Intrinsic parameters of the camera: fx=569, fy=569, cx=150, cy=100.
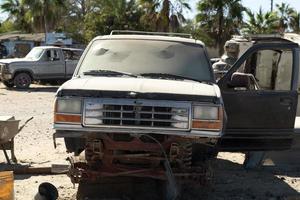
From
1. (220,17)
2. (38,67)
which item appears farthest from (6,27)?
(38,67)

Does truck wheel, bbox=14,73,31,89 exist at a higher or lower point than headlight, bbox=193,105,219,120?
lower

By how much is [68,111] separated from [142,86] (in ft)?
2.70

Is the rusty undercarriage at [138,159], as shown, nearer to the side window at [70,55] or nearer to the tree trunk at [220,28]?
the side window at [70,55]

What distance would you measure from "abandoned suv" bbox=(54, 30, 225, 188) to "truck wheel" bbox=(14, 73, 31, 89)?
17320 millimetres

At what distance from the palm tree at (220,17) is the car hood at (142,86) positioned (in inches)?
1242

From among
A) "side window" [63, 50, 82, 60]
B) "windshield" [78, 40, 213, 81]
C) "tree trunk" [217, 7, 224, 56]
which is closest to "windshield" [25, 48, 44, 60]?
"side window" [63, 50, 82, 60]

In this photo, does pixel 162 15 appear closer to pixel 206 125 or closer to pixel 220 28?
pixel 220 28

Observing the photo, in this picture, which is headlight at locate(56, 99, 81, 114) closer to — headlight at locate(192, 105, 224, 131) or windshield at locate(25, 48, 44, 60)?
headlight at locate(192, 105, 224, 131)

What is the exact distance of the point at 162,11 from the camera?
3431 cm

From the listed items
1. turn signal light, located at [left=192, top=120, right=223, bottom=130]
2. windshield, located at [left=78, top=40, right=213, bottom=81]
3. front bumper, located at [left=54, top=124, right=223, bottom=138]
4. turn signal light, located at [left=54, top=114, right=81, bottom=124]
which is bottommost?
front bumper, located at [left=54, top=124, right=223, bottom=138]

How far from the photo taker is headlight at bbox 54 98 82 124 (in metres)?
5.87

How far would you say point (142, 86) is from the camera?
604cm

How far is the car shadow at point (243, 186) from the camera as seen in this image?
7070 millimetres

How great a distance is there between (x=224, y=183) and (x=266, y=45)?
1.98 m
